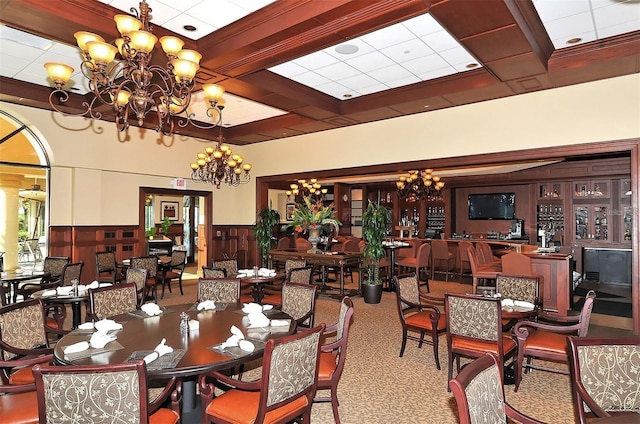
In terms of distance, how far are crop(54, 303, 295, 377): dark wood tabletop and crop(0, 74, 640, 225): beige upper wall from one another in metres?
4.88

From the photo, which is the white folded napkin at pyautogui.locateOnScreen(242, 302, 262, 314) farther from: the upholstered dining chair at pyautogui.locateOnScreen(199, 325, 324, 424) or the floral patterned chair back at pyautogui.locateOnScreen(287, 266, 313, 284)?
the floral patterned chair back at pyautogui.locateOnScreen(287, 266, 313, 284)

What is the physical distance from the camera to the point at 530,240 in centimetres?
1145

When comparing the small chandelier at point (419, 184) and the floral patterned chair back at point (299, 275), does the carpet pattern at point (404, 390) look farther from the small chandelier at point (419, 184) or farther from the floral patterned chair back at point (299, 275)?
the small chandelier at point (419, 184)

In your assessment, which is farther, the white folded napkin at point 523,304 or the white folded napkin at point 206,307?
the white folded napkin at point 523,304

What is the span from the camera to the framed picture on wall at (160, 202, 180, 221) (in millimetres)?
13609

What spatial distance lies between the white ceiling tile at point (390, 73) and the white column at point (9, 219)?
22.1ft

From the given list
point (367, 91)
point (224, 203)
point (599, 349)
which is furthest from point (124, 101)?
point (224, 203)

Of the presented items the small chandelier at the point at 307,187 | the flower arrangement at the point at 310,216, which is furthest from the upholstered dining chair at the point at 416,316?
the small chandelier at the point at 307,187

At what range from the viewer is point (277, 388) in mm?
2201

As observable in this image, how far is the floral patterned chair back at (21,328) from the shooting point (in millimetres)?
2877

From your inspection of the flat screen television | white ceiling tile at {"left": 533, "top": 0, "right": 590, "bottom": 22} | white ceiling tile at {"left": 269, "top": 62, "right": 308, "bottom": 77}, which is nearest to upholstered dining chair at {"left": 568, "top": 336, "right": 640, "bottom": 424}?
white ceiling tile at {"left": 533, "top": 0, "right": 590, "bottom": 22}

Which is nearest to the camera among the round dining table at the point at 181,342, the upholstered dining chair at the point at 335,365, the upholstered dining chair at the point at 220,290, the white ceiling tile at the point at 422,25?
the round dining table at the point at 181,342

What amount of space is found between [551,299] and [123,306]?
6.57m

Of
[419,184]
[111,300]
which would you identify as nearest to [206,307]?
[111,300]
